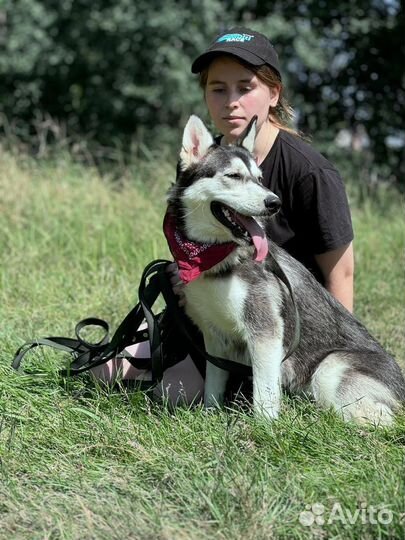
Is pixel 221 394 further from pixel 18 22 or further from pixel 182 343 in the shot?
pixel 18 22

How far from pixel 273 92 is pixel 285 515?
2.19 metres

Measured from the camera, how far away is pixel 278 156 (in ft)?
12.0

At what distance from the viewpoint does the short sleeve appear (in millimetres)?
3588

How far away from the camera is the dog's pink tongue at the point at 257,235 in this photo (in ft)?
10.2

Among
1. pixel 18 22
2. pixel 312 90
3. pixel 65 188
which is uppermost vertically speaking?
pixel 18 22

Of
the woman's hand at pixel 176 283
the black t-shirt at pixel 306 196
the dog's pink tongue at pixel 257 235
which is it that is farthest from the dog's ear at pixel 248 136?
the woman's hand at pixel 176 283

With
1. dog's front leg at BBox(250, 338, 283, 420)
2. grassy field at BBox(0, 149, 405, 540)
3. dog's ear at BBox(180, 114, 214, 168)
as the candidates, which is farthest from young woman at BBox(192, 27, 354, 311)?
grassy field at BBox(0, 149, 405, 540)

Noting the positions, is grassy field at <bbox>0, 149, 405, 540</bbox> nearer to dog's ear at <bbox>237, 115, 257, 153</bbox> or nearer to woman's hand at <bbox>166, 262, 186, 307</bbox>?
woman's hand at <bbox>166, 262, 186, 307</bbox>

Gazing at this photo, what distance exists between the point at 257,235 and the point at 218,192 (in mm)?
250

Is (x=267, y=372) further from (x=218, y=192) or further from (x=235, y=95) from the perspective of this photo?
(x=235, y=95)

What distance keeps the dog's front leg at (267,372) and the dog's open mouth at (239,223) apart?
0.39 meters

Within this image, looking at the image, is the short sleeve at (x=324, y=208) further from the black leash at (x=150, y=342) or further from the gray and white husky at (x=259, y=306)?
the black leash at (x=150, y=342)

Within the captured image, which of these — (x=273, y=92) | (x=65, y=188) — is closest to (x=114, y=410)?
(x=273, y=92)

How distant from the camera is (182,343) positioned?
150 inches
